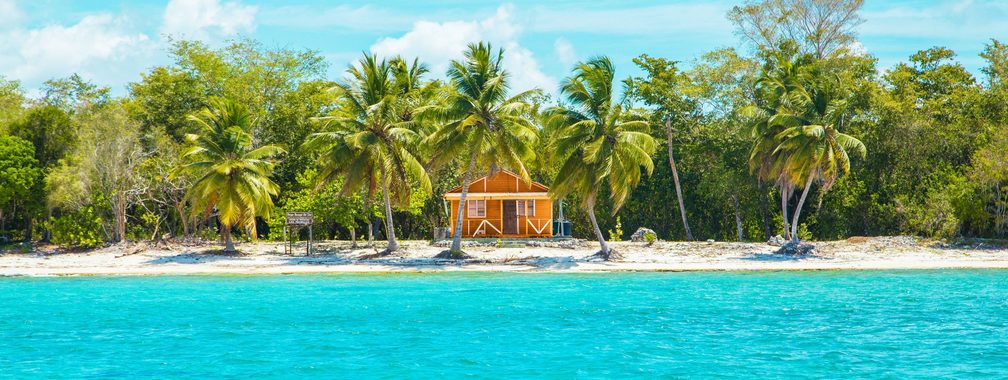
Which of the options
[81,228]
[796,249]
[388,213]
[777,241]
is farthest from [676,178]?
[81,228]

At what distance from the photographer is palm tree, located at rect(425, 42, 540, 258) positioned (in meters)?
29.8

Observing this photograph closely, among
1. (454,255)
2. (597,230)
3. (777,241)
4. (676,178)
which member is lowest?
(454,255)

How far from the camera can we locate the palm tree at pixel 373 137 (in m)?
30.3

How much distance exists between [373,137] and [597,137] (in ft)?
24.9

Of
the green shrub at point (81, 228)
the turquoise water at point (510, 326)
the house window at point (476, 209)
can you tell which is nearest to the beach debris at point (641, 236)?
the house window at point (476, 209)

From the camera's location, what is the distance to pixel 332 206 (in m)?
33.6

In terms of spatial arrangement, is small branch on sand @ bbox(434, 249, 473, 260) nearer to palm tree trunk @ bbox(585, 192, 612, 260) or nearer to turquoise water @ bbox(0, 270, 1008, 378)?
turquoise water @ bbox(0, 270, 1008, 378)

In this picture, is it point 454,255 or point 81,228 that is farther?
point 81,228

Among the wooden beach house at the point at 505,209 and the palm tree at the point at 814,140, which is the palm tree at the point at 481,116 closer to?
the wooden beach house at the point at 505,209

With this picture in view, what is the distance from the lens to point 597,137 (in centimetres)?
2966

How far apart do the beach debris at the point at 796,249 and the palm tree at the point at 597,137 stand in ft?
19.1

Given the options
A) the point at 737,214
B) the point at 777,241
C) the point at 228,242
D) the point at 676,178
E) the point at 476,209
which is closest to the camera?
the point at 228,242

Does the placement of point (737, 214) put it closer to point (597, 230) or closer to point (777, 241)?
point (777, 241)

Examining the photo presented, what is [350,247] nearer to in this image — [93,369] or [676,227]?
[676,227]
